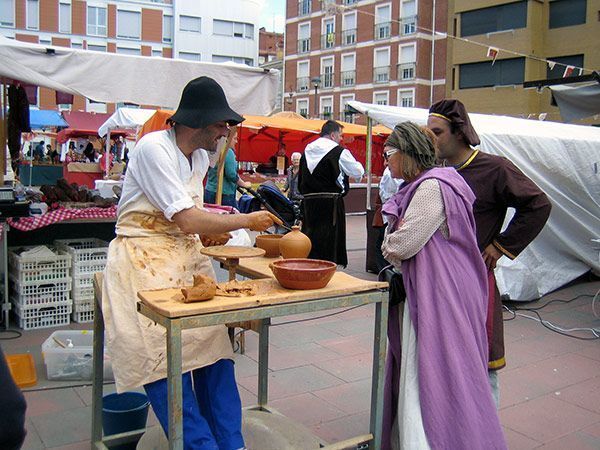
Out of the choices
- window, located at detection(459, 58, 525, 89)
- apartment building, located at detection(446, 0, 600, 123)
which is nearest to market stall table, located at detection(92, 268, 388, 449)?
apartment building, located at detection(446, 0, 600, 123)

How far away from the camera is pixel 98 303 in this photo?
2.71m

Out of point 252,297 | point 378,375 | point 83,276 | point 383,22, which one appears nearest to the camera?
point 252,297

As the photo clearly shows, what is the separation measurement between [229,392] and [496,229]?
1.49 metres

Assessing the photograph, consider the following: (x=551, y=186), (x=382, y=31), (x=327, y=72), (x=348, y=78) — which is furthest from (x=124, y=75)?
(x=327, y=72)

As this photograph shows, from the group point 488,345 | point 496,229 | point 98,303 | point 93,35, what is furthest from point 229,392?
point 93,35

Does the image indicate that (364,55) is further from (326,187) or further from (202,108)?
(202,108)

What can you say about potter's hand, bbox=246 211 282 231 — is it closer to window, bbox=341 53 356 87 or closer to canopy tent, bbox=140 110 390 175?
canopy tent, bbox=140 110 390 175

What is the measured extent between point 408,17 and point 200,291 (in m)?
38.8

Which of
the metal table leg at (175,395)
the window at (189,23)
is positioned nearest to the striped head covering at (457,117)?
the metal table leg at (175,395)

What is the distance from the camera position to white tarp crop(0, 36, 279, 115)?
16.3ft

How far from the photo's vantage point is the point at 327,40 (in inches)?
1713

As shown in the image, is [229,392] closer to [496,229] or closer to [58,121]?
[496,229]

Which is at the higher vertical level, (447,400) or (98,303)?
(98,303)

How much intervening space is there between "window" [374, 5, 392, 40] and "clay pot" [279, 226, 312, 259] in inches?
1526
